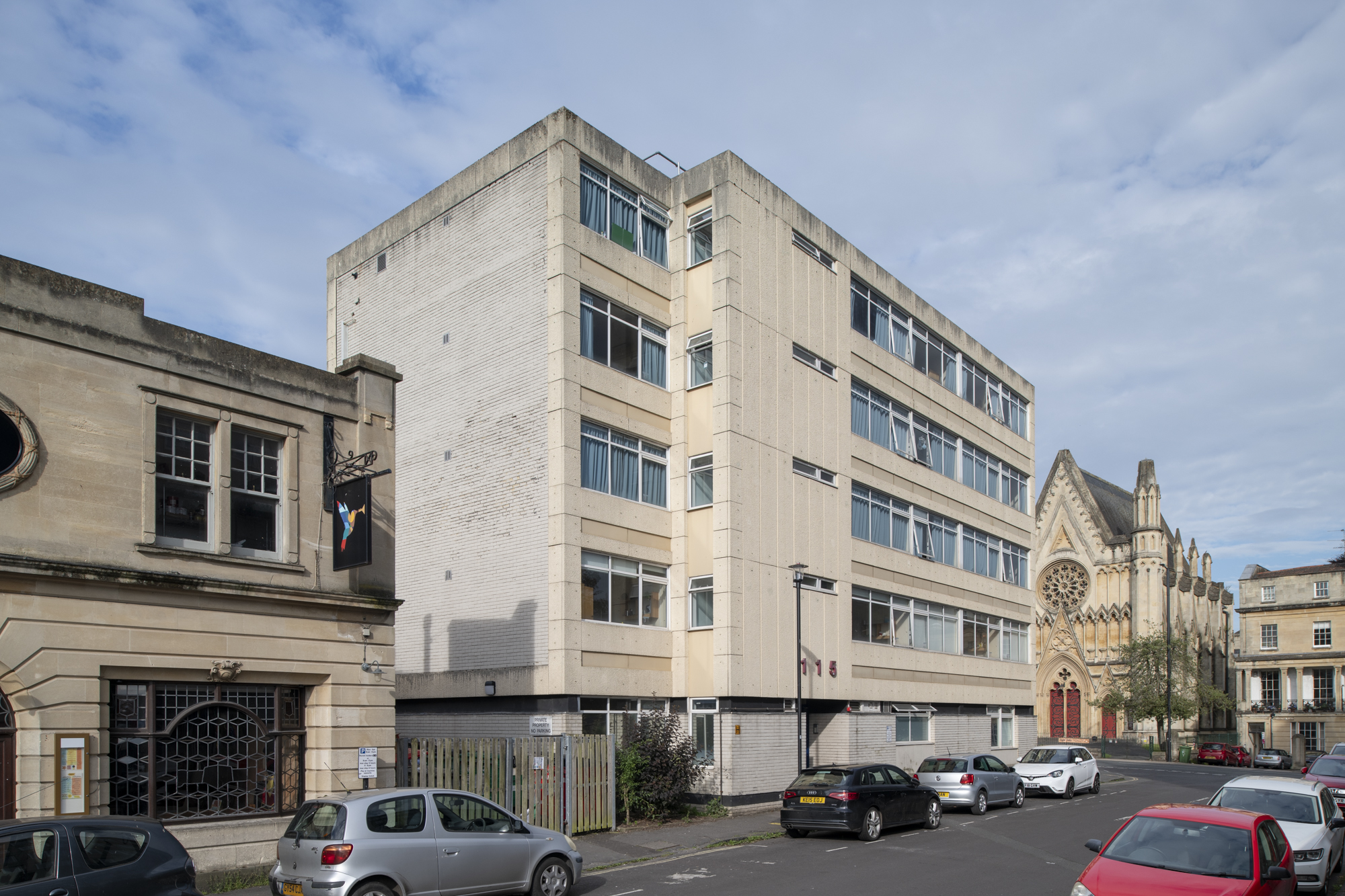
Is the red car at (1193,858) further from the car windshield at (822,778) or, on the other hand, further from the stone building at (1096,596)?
the stone building at (1096,596)

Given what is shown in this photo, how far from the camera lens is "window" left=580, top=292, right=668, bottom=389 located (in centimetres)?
2445

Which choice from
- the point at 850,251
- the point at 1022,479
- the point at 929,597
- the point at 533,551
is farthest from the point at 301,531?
the point at 1022,479

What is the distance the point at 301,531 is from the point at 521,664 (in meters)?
7.89

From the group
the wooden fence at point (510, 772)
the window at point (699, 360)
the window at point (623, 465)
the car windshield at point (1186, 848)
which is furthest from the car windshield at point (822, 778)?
the window at point (699, 360)

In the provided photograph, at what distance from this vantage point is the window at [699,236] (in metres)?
27.0

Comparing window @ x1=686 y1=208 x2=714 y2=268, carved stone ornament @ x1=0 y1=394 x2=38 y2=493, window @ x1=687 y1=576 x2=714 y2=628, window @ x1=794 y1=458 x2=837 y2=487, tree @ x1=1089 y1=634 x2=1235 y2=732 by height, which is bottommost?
tree @ x1=1089 y1=634 x2=1235 y2=732

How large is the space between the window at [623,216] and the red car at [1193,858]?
17.7 meters

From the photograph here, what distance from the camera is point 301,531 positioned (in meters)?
16.3

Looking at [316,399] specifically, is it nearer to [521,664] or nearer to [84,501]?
[84,501]

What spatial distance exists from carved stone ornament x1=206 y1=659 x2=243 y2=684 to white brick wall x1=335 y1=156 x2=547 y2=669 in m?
8.31

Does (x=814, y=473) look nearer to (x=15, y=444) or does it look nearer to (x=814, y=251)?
(x=814, y=251)

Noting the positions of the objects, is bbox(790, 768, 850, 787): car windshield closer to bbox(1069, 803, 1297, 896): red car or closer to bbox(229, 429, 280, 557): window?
bbox(1069, 803, 1297, 896): red car

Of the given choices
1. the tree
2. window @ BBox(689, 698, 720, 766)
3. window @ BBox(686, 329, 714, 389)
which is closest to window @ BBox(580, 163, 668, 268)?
window @ BBox(686, 329, 714, 389)

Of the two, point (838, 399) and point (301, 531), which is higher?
point (838, 399)
